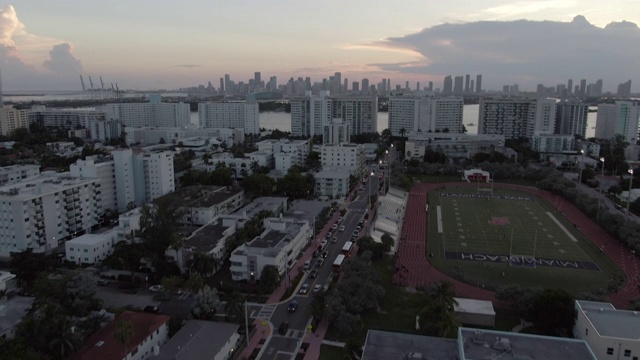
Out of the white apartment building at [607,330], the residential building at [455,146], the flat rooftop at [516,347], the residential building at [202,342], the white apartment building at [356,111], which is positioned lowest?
the residential building at [202,342]

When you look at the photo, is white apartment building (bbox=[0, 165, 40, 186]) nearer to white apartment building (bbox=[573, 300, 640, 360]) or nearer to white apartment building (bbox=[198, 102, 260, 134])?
white apartment building (bbox=[573, 300, 640, 360])

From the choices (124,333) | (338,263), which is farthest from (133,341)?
(338,263)

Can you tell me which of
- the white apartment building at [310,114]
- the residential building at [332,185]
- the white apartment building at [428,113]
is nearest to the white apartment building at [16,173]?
the residential building at [332,185]

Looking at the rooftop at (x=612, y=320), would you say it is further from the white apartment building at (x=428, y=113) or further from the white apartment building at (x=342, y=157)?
the white apartment building at (x=428, y=113)

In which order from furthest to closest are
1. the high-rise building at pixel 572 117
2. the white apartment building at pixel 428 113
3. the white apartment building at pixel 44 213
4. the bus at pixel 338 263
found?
the white apartment building at pixel 428 113 → the high-rise building at pixel 572 117 → the white apartment building at pixel 44 213 → the bus at pixel 338 263

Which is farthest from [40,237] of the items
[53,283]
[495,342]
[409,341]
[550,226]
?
[550,226]

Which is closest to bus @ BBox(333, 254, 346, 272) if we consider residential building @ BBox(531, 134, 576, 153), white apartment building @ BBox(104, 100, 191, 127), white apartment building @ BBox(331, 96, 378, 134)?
residential building @ BBox(531, 134, 576, 153)

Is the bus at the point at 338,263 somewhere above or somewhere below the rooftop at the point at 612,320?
below

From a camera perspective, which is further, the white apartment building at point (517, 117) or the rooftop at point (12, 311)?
→ the white apartment building at point (517, 117)
